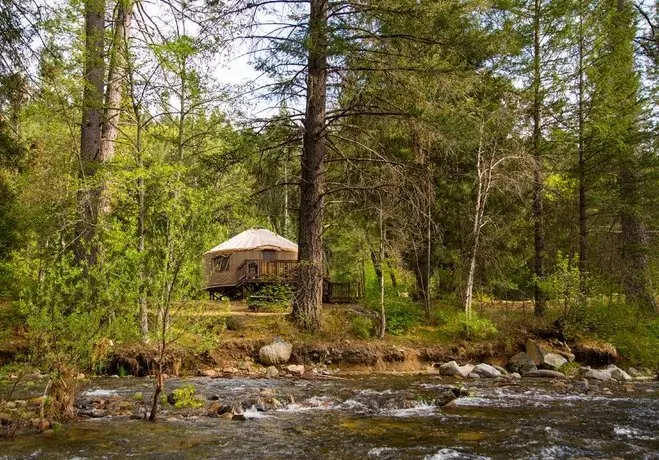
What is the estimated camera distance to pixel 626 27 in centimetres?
1633

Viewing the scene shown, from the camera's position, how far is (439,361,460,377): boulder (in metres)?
12.1

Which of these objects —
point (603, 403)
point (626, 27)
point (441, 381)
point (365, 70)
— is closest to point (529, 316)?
point (441, 381)

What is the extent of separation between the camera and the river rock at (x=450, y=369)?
12.1 metres

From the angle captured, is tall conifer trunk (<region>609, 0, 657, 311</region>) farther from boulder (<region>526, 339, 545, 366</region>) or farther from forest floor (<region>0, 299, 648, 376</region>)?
boulder (<region>526, 339, 545, 366</region>)

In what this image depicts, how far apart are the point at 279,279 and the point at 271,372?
6.61m

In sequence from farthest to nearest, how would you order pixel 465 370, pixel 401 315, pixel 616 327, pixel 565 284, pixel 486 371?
1. pixel 401 315
2. pixel 616 327
3. pixel 565 284
4. pixel 465 370
5. pixel 486 371

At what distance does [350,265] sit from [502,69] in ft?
27.8

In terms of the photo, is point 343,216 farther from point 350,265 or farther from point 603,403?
point 603,403

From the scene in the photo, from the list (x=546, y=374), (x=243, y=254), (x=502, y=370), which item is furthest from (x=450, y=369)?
(x=243, y=254)

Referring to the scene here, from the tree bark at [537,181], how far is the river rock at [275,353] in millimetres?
7439

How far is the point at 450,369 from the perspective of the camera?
12.1m

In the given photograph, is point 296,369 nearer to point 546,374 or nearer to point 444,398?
point 444,398

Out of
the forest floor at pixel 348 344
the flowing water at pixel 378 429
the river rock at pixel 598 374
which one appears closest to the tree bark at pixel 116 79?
the forest floor at pixel 348 344

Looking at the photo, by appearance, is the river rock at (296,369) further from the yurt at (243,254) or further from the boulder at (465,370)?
the yurt at (243,254)
